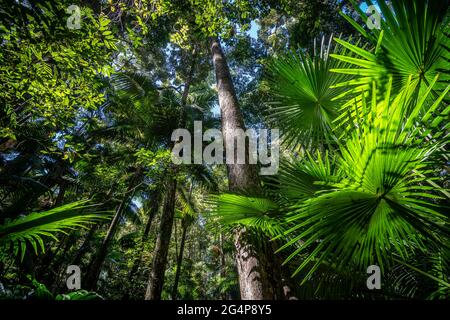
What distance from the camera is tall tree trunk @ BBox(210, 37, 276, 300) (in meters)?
2.38

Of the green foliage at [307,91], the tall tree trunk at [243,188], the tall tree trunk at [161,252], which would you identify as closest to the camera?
the tall tree trunk at [243,188]

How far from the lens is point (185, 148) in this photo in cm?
864

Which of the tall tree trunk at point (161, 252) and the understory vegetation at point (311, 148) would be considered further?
the tall tree trunk at point (161, 252)

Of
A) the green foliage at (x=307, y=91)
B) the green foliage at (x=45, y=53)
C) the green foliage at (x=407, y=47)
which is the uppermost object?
the green foliage at (x=45, y=53)

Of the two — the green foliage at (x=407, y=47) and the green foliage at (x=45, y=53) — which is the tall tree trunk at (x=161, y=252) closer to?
the green foliage at (x=45, y=53)

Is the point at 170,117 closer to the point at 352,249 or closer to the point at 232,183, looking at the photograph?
the point at 232,183

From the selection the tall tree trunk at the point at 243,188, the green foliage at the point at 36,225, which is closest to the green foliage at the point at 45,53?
the tall tree trunk at the point at 243,188

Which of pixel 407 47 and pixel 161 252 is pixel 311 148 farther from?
pixel 161 252
